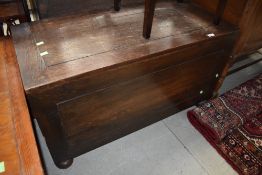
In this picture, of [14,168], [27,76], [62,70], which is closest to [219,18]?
[62,70]

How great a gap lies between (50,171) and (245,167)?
1037mm

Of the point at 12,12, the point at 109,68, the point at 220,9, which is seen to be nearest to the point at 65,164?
the point at 109,68

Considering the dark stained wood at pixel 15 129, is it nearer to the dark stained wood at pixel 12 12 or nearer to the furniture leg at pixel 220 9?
the dark stained wood at pixel 12 12

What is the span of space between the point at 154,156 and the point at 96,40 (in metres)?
0.71

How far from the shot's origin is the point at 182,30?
3.72ft

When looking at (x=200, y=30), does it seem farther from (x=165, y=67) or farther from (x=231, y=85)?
(x=231, y=85)

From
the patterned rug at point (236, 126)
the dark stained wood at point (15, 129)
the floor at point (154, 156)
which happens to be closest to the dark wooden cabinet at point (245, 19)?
the patterned rug at point (236, 126)

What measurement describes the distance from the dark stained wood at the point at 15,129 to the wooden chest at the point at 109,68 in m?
0.07

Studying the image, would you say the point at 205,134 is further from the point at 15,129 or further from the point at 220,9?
the point at 15,129

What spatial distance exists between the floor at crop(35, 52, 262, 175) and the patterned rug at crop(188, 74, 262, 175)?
5cm

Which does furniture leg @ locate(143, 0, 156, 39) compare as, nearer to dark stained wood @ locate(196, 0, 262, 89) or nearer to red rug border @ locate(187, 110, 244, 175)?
dark stained wood @ locate(196, 0, 262, 89)

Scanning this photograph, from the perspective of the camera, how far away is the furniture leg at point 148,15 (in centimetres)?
95

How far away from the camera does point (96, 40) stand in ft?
3.25

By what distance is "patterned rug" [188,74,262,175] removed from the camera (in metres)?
1.25
